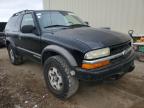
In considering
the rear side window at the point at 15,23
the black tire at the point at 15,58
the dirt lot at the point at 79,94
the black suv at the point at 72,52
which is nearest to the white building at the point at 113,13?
the dirt lot at the point at 79,94

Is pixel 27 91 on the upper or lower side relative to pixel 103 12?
lower

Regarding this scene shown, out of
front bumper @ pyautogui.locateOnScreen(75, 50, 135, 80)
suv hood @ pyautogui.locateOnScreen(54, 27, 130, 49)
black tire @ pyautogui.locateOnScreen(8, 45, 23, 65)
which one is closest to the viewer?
front bumper @ pyautogui.locateOnScreen(75, 50, 135, 80)

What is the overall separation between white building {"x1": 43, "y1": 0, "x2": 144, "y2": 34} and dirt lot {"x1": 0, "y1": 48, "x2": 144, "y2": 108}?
7.60 feet

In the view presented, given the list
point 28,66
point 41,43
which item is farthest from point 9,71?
point 41,43

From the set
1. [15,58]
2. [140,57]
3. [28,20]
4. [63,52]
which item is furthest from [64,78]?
[140,57]

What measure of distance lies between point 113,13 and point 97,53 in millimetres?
4487

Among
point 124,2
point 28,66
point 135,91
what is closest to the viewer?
point 135,91

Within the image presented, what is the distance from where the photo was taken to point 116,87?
3957 millimetres

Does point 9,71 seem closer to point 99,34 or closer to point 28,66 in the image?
point 28,66

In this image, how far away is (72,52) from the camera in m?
3.04

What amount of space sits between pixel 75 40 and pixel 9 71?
10.7 feet

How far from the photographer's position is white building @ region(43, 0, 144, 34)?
6188 millimetres

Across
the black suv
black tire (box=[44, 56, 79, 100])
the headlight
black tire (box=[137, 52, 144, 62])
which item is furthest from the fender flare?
black tire (box=[137, 52, 144, 62])

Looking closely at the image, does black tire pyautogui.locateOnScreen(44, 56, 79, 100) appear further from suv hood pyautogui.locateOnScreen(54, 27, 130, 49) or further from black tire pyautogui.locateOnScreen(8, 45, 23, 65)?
black tire pyautogui.locateOnScreen(8, 45, 23, 65)
